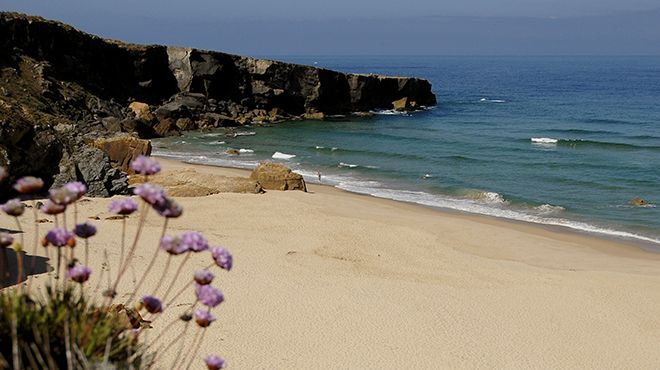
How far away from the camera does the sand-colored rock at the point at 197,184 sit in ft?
66.2

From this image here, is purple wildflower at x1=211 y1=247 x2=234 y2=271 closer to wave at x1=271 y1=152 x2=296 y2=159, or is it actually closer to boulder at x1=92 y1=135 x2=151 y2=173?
boulder at x1=92 y1=135 x2=151 y2=173

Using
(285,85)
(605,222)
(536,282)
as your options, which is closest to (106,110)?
(285,85)

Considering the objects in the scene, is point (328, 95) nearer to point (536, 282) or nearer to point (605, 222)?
point (605, 222)

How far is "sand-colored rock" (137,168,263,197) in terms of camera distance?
20.2m

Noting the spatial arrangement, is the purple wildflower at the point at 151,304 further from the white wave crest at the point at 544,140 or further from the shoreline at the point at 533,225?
the white wave crest at the point at 544,140

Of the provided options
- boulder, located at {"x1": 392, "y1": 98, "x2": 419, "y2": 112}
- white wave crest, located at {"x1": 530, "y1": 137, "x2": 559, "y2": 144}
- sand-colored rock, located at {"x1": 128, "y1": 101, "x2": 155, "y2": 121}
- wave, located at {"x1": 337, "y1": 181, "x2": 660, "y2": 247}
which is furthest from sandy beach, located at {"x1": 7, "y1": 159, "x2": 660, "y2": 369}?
boulder, located at {"x1": 392, "y1": 98, "x2": 419, "y2": 112}

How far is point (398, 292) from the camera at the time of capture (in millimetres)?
11750

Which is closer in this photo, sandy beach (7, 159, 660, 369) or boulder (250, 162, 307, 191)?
sandy beach (7, 159, 660, 369)

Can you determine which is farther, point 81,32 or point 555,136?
point 81,32

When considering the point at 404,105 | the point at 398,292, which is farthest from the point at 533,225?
the point at 404,105

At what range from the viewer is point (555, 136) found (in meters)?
44.3

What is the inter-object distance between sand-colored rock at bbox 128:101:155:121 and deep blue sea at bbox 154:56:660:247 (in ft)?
10.6

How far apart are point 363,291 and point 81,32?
150ft

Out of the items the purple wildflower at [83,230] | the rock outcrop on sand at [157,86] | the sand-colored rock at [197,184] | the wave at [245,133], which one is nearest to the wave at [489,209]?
the sand-colored rock at [197,184]
